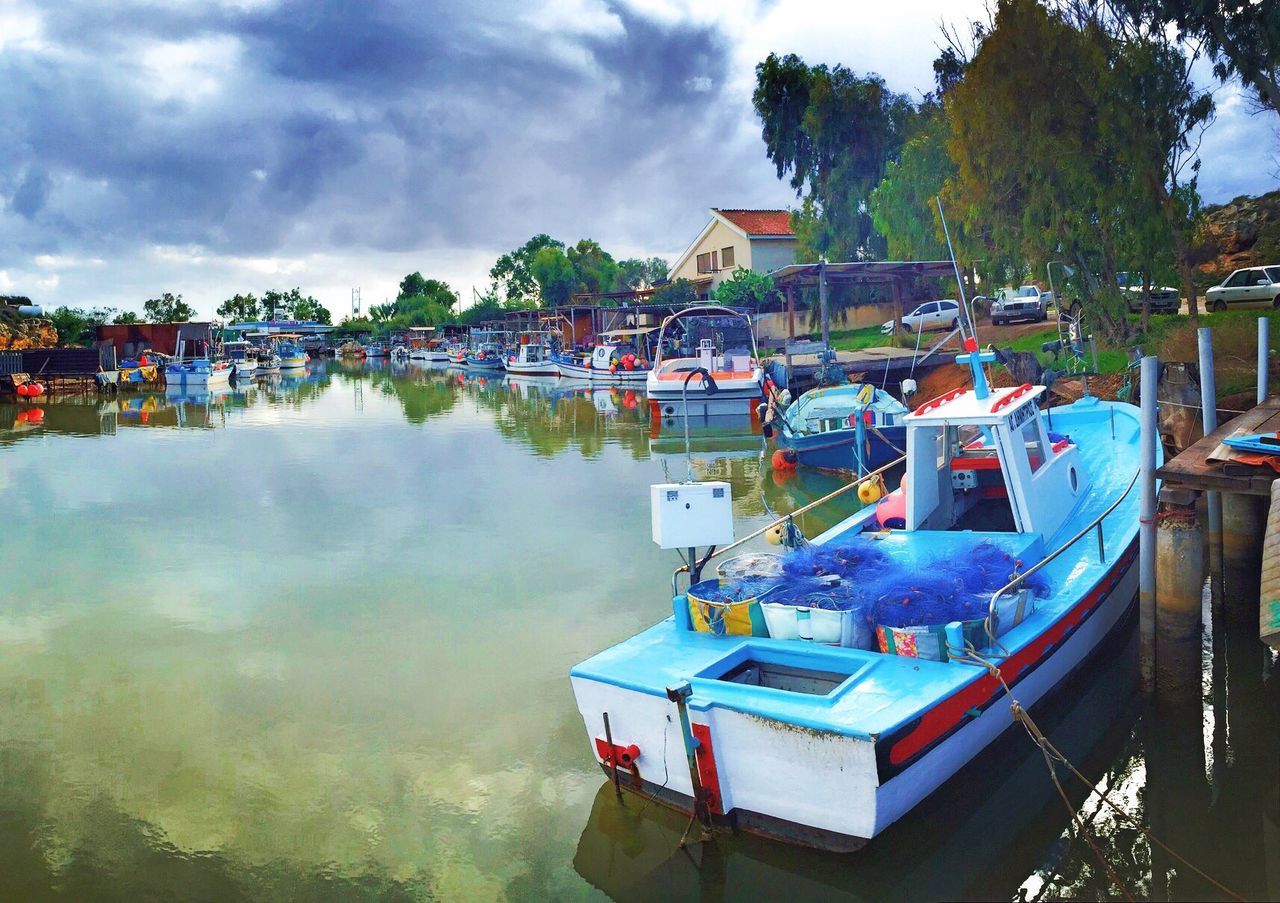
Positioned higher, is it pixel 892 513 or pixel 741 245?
pixel 741 245

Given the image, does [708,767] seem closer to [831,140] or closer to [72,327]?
[831,140]

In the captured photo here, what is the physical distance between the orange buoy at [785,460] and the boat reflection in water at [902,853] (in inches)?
521

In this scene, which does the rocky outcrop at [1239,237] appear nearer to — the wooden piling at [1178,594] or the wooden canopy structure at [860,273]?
the wooden canopy structure at [860,273]

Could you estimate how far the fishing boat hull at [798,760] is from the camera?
5.57 m

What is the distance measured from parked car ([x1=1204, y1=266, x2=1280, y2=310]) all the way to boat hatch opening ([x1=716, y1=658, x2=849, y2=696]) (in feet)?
71.5

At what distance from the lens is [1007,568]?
24.7ft

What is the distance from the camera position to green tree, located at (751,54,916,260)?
41.3m

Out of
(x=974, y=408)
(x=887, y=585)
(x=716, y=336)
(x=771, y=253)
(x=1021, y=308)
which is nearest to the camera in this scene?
(x=887, y=585)

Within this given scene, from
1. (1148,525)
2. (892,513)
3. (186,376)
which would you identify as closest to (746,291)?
(186,376)

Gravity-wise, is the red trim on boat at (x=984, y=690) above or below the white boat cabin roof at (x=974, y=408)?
below

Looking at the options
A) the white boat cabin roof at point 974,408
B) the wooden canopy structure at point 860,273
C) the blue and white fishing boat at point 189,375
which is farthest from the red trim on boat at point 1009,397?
the blue and white fishing boat at point 189,375

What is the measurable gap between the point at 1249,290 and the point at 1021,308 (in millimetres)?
8178

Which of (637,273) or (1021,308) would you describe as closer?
(1021,308)

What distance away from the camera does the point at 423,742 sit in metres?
8.04
